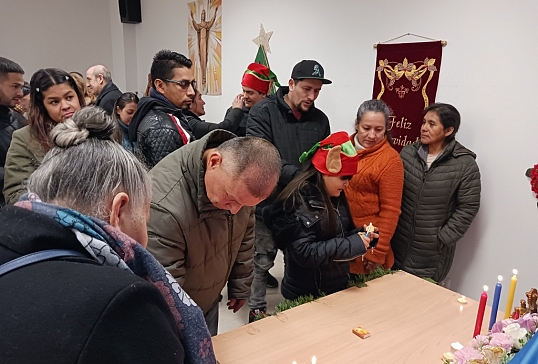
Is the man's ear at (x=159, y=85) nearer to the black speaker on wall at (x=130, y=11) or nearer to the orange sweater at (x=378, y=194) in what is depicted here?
the orange sweater at (x=378, y=194)

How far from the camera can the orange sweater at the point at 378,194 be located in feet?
7.14

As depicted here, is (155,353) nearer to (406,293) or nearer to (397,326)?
(397,326)

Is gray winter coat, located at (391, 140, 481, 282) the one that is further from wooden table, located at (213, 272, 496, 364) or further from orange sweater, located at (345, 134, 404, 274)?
wooden table, located at (213, 272, 496, 364)

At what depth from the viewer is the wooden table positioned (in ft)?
3.80

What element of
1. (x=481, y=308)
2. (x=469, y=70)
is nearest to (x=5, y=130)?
(x=481, y=308)

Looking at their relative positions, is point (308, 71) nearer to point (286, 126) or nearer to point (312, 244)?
point (286, 126)

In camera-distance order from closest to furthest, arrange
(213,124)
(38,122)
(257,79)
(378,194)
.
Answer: (38,122) < (378,194) < (213,124) < (257,79)

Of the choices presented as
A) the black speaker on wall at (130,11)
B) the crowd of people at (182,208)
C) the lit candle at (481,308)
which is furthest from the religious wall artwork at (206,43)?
the lit candle at (481,308)

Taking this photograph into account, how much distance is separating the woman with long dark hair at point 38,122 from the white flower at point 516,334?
1.72 meters

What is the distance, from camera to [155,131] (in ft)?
6.04

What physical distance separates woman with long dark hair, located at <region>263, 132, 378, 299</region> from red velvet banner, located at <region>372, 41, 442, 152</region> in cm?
98

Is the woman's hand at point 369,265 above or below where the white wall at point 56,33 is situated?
below

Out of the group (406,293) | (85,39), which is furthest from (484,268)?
(85,39)

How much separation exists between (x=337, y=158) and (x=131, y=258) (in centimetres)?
121
